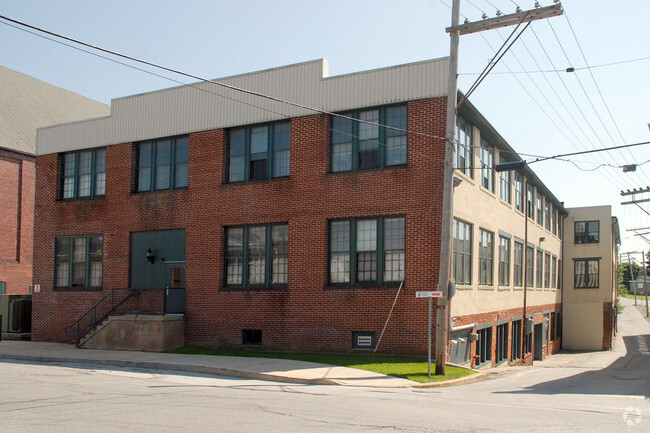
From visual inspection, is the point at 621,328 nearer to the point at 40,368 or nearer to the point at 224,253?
the point at 224,253

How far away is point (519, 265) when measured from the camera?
107ft

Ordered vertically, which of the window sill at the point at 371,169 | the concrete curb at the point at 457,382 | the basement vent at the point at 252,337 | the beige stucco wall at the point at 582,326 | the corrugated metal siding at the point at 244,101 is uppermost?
the corrugated metal siding at the point at 244,101

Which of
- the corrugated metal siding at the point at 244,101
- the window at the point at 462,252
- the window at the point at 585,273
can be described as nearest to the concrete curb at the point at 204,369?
the window at the point at 462,252

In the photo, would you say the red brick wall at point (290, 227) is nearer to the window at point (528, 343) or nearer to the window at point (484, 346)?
the window at point (484, 346)

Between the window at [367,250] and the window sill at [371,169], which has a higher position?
the window sill at [371,169]

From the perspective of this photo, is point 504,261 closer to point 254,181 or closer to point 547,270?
point 254,181

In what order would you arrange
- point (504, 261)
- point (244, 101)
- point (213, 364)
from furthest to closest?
1. point (504, 261)
2. point (244, 101)
3. point (213, 364)

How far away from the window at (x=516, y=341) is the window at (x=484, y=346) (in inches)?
191

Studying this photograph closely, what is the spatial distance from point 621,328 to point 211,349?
187ft

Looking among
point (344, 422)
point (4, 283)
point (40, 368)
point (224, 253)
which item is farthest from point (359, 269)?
point (4, 283)

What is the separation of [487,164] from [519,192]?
24.8 ft

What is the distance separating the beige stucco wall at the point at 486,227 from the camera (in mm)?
22203

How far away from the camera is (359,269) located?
70.3 ft

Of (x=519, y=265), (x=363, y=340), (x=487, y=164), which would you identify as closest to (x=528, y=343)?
(x=519, y=265)
